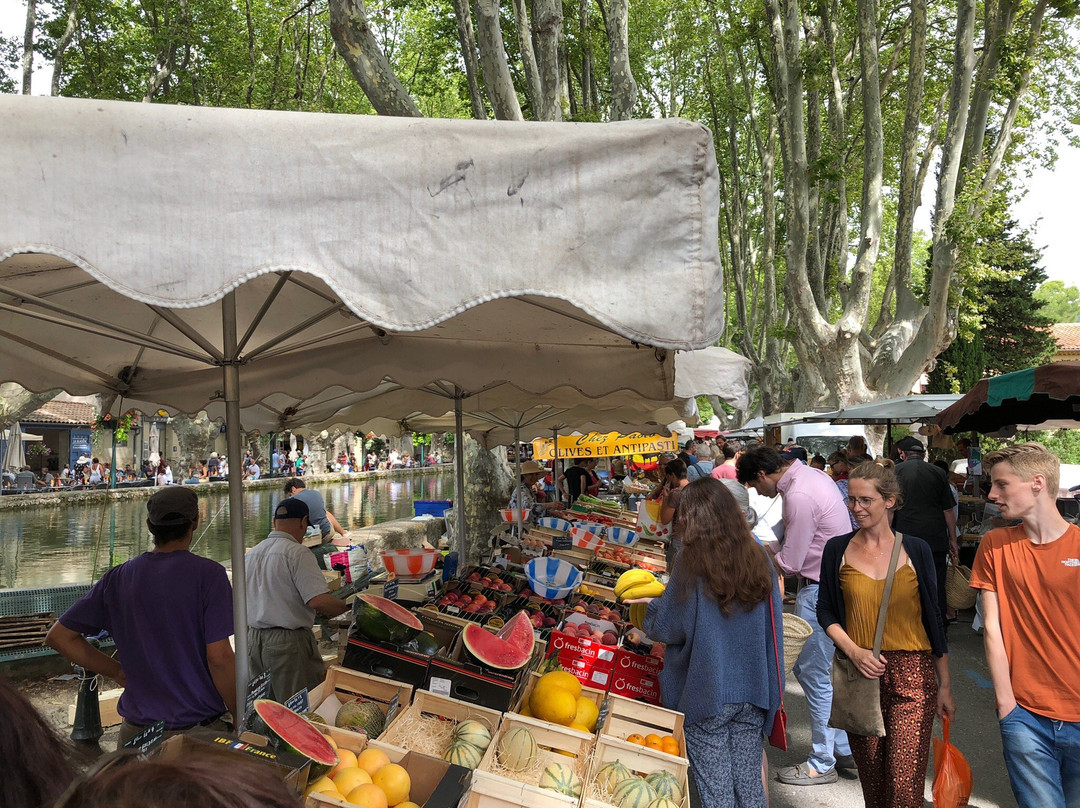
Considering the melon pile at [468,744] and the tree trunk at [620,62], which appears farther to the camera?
the tree trunk at [620,62]

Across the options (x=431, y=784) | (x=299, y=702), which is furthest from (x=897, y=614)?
(x=299, y=702)

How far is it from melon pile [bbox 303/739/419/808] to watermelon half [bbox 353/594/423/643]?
0.69 metres

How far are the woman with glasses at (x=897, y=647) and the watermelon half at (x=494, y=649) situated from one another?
141cm

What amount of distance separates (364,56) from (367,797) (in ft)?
25.1

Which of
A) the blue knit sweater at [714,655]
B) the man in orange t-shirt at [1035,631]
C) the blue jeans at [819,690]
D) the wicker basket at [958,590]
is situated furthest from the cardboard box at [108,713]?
the man in orange t-shirt at [1035,631]

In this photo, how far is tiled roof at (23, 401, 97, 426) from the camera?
43.3 metres

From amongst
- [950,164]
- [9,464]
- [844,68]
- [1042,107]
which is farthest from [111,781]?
[9,464]

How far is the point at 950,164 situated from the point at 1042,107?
4.55 metres

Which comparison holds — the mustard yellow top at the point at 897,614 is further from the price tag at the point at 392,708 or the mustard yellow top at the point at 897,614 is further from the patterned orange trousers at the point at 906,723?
the price tag at the point at 392,708

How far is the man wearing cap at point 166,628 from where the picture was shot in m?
3.22

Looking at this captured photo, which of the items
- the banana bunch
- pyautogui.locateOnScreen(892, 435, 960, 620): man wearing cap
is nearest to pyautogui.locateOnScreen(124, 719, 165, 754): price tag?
the banana bunch

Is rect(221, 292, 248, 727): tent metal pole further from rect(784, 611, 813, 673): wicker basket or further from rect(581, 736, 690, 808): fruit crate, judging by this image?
rect(784, 611, 813, 673): wicker basket

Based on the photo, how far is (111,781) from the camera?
0.88 meters

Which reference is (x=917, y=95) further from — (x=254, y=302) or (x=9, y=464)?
(x=9, y=464)
